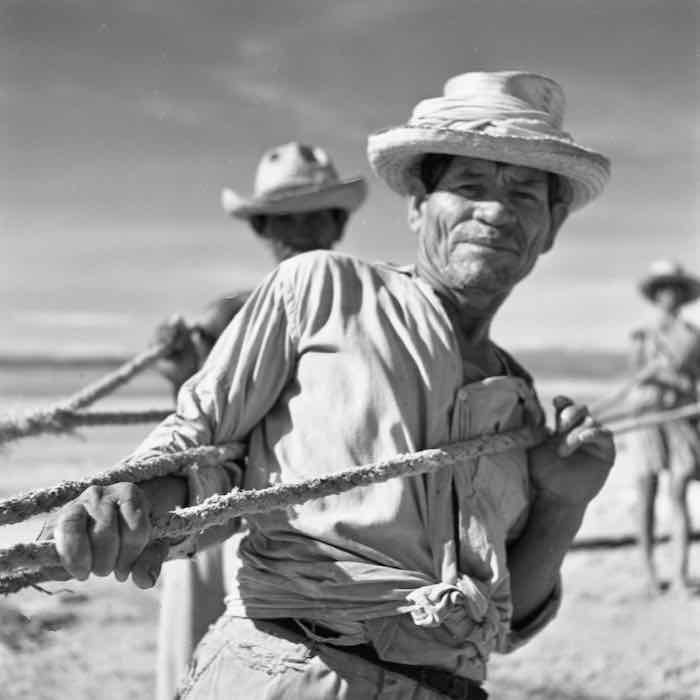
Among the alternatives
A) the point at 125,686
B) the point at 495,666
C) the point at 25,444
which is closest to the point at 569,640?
the point at 495,666

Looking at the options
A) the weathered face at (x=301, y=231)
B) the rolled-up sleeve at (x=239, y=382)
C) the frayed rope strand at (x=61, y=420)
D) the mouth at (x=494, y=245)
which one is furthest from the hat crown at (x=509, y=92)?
the weathered face at (x=301, y=231)

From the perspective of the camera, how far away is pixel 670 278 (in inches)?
329

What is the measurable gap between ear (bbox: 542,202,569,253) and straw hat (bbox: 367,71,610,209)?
42mm

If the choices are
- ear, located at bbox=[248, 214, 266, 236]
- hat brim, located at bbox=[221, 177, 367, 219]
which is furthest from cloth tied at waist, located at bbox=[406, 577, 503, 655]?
ear, located at bbox=[248, 214, 266, 236]

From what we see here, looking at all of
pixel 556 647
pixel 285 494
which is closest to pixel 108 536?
pixel 285 494

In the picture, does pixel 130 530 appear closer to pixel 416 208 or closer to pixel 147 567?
pixel 147 567

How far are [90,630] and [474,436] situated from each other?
549 cm

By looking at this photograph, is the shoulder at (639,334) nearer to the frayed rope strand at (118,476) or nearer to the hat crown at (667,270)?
the hat crown at (667,270)

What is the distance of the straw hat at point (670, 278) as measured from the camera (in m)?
8.35

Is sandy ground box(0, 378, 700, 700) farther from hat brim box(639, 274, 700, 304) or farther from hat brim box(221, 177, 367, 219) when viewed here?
hat brim box(639, 274, 700, 304)

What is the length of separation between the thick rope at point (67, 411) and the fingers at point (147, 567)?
2.02m

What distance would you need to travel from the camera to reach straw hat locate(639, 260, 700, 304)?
8.35 metres

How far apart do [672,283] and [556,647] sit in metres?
2.69

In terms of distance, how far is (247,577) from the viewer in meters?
2.15
